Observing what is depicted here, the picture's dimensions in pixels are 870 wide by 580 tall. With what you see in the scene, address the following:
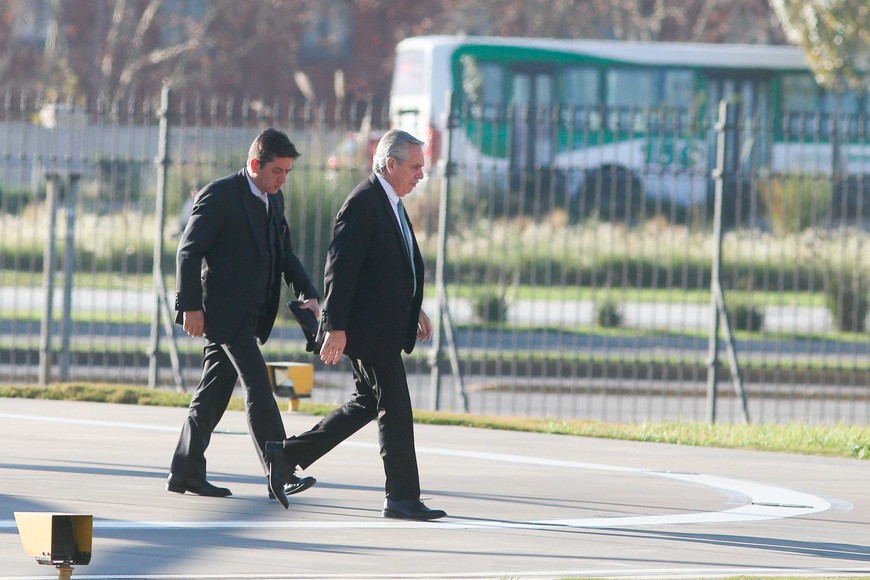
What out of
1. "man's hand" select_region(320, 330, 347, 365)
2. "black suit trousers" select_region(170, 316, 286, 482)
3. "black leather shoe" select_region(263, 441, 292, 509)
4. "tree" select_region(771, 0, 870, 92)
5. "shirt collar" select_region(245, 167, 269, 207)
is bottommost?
"black leather shoe" select_region(263, 441, 292, 509)

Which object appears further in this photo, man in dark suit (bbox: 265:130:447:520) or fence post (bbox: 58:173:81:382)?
fence post (bbox: 58:173:81:382)

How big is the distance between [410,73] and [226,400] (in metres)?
24.2

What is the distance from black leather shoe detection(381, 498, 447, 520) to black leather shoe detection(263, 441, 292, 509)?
1.40ft

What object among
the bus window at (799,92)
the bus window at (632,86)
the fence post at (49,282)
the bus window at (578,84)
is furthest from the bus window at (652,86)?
the fence post at (49,282)

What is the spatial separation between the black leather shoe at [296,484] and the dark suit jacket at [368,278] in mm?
597

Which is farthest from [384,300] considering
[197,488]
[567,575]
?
[567,575]

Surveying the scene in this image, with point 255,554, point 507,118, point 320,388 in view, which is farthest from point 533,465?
point 320,388

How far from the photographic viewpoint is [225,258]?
772cm

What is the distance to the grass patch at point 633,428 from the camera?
34.9 ft

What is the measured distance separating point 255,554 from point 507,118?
284 inches

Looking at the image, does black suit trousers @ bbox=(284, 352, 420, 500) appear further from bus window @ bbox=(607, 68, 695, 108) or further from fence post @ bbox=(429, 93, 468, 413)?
bus window @ bbox=(607, 68, 695, 108)

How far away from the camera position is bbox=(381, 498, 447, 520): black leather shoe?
7.27m

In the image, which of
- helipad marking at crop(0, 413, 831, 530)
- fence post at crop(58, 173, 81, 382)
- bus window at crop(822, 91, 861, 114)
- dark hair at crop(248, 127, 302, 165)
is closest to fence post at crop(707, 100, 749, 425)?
helipad marking at crop(0, 413, 831, 530)

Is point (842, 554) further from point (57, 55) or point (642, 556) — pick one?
point (57, 55)
